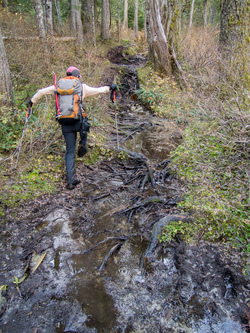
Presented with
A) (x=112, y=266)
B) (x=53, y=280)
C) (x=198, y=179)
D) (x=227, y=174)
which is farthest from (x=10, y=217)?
(x=227, y=174)

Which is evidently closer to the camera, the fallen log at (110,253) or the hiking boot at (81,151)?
the fallen log at (110,253)

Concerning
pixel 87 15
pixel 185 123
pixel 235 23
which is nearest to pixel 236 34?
pixel 235 23

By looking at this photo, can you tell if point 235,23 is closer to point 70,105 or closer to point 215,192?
point 215,192

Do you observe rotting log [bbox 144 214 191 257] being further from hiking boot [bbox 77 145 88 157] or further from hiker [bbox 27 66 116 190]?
hiking boot [bbox 77 145 88 157]

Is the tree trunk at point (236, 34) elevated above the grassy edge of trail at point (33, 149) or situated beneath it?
elevated above

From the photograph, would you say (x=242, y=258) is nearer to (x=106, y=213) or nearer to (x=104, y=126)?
(x=106, y=213)

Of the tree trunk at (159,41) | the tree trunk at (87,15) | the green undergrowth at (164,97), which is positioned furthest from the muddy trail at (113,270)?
the tree trunk at (87,15)

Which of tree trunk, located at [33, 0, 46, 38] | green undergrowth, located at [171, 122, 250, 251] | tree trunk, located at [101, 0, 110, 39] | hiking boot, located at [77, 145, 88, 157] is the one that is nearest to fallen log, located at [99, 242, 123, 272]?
green undergrowth, located at [171, 122, 250, 251]

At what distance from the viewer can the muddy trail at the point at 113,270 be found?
2.82 meters

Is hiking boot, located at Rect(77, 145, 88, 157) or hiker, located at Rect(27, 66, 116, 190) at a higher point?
hiker, located at Rect(27, 66, 116, 190)

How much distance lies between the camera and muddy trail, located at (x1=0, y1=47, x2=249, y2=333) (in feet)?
9.25

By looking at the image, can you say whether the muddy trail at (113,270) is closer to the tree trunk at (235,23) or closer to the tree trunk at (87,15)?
the tree trunk at (235,23)

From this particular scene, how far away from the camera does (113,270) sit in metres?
3.50

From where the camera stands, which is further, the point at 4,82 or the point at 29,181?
the point at 4,82
